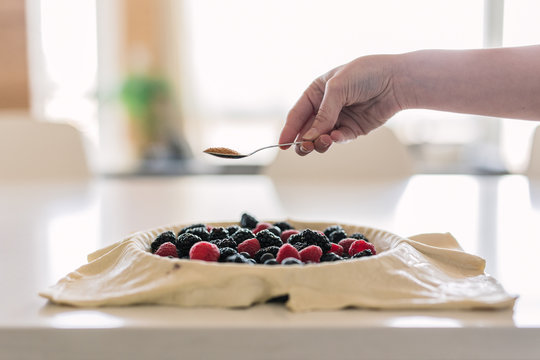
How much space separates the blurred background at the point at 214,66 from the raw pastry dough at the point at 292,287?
134 inches

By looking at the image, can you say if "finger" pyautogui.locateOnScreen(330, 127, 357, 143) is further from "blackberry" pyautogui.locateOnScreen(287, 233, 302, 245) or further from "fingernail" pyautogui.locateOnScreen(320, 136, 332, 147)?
"blackberry" pyautogui.locateOnScreen(287, 233, 302, 245)

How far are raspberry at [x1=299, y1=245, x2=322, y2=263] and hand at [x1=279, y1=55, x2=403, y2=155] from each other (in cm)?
34

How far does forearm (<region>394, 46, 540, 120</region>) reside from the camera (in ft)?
3.23

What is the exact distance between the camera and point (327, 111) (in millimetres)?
974

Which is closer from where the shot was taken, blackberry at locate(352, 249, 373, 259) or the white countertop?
the white countertop

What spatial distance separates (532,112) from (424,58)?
0.25 m

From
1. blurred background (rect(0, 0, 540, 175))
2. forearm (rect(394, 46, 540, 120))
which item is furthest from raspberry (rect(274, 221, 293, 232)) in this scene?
blurred background (rect(0, 0, 540, 175))

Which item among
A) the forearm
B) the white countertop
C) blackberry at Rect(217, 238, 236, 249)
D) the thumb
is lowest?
the white countertop

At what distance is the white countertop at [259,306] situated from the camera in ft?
1.73

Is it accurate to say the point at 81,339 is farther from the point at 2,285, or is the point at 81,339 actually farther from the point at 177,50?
the point at 177,50

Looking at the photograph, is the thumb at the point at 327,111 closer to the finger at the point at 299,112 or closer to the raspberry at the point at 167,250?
the finger at the point at 299,112

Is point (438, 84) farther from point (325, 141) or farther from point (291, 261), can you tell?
point (291, 261)

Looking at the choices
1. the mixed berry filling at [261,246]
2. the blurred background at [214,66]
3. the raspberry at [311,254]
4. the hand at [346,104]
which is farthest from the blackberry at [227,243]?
the blurred background at [214,66]

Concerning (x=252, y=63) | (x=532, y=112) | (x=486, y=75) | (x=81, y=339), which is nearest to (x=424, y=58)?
(x=486, y=75)
